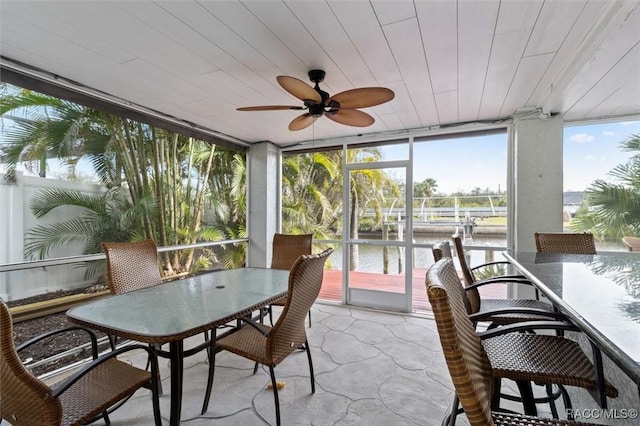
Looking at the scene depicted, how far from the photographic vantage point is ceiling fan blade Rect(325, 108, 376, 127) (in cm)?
223

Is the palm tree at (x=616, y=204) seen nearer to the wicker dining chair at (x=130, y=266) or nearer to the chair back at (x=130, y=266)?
the wicker dining chair at (x=130, y=266)

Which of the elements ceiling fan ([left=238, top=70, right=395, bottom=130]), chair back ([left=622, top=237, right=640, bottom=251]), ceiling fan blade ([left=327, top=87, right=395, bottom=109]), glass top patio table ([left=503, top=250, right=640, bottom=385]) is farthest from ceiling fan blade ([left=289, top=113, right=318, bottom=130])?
chair back ([left=622, top=237, right=640, bottom=251])

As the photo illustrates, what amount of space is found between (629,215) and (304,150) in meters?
3.86

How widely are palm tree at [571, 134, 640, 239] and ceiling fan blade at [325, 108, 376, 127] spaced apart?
2.62m

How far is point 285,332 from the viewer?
68.8 inches

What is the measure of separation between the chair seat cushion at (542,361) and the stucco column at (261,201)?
3.56 meters

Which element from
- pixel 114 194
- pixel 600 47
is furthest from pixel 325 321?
pixel 600 47

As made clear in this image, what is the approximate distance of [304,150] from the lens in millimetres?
4570

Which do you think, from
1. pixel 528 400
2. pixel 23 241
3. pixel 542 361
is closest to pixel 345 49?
pixel 542 361

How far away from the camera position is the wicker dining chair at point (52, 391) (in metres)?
1.03

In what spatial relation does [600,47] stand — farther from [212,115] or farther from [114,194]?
[114,194]

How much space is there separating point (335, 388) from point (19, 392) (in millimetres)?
1735

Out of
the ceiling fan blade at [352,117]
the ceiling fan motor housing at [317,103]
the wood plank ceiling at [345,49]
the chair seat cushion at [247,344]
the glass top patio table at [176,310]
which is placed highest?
the wood plank ceiling at [345,49]

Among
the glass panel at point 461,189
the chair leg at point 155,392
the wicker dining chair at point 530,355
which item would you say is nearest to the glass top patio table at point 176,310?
the chair leg at point 155,392
